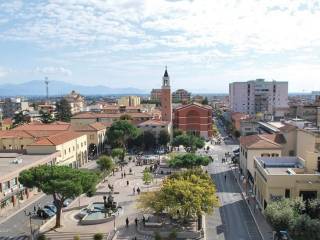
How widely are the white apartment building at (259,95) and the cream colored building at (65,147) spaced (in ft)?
306

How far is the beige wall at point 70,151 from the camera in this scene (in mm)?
59250

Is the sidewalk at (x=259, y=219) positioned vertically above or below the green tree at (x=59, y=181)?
below

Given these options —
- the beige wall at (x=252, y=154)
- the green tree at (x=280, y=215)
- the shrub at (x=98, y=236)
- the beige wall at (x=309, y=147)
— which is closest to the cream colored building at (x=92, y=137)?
the beige wall at (x=252, y=154)

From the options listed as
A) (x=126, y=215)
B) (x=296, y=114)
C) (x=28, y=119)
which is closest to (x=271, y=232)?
(x=126, y=215)

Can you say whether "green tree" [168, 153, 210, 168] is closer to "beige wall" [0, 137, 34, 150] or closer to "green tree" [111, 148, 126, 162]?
"green tree" [111, 148, 126, 162]

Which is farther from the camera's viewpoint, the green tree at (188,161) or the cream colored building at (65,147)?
the cream colored building at (65,147)

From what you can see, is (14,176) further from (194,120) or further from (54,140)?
(194,120)

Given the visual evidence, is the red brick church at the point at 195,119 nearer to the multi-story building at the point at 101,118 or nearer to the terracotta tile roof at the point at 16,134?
the multi-story building at the point at 101,118

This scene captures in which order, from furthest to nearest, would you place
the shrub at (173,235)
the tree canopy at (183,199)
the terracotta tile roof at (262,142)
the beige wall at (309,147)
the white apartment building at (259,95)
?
the white apartment building at (259,95) → the terracotta tile roof at (262,142) → the beige wall at (309,147) → the tree canopy at (183,199) → the shrub at (173,235)

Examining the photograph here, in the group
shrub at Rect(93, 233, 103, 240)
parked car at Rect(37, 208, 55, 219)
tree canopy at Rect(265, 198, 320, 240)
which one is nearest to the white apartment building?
parked car at Rect(37, 208, 55, 219)

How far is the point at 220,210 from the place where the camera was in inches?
1688

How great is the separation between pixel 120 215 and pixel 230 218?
38.2ft

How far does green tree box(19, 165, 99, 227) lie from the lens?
34.5m

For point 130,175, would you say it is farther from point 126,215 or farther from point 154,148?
point 154,148
